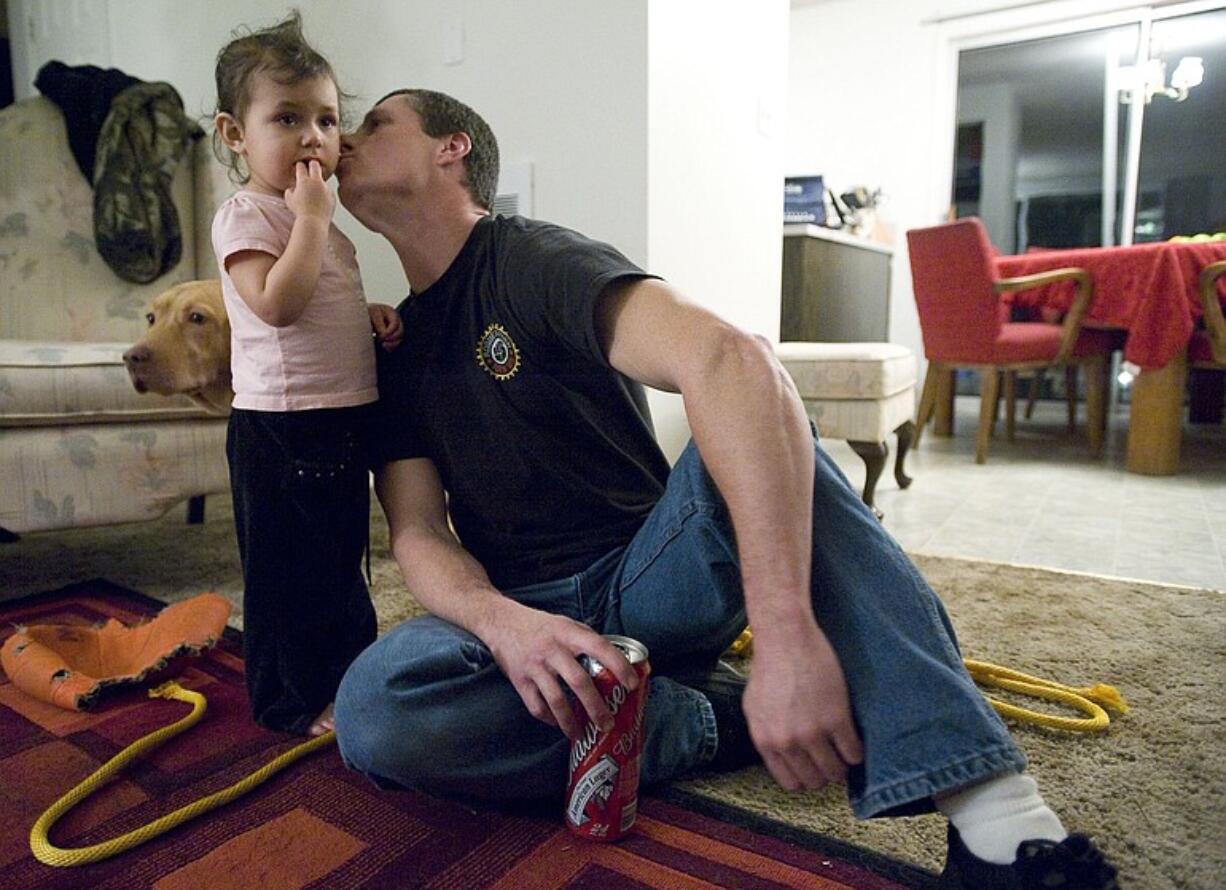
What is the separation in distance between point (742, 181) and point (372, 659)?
5.40 ft

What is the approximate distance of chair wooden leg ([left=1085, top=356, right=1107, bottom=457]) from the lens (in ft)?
11.0

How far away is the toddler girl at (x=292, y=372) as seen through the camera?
97cm

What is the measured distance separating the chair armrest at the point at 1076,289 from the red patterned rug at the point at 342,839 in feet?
9.38

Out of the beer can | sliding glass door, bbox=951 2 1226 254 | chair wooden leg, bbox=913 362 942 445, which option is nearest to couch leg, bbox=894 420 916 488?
chair wooden leg, bbox=913 362 942 445

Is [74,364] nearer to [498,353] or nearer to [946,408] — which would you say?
[498,353]

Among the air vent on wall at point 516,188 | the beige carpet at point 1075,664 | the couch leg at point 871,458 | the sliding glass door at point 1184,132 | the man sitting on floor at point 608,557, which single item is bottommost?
the beige carpet at point 1075,664

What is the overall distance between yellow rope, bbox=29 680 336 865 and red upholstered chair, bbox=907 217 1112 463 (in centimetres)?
290

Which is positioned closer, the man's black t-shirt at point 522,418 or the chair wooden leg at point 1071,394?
the man's black t-shirt at point 522,418

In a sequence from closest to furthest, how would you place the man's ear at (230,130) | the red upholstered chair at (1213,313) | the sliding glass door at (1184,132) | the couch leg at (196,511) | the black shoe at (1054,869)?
1. the black shoe at (1054,869)
2. the man's ear at (230,130)
3. the couch leg at (196,511)
4. the red upholstered chair at (1213,313)
5. the sliding glass door at (1184,132)

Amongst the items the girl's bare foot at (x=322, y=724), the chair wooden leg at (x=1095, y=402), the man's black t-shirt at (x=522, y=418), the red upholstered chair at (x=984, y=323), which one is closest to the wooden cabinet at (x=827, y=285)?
the red upholstered chair at (x=984, y=323)

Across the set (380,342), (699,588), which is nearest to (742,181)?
(380,342)

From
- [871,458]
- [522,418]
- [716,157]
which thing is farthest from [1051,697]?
[716,157]

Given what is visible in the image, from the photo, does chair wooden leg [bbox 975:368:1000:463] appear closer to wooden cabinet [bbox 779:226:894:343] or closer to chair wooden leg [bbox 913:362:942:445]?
chair wooden leg [bbox 913:362:942:445]

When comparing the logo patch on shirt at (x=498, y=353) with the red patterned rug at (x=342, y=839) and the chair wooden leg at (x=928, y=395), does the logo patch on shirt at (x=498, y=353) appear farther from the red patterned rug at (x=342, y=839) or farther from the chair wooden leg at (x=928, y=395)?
the chair wooden leg at (x=928, y=395)
